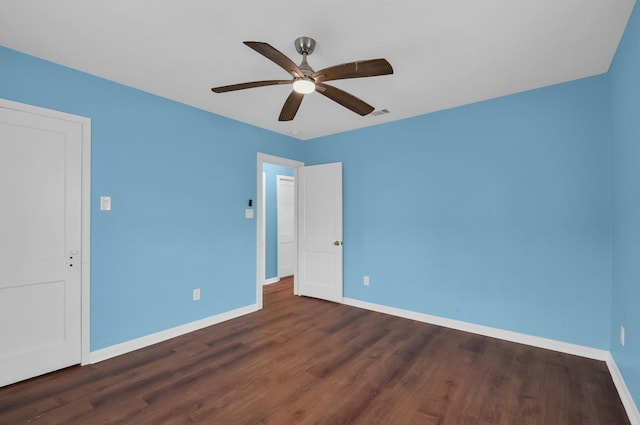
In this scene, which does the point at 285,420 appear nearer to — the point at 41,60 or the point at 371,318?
the point at 371,318

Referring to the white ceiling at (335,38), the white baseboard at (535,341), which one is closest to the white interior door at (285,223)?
the white baseboard at (535,341)

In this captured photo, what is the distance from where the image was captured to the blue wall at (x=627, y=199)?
71.8 inches

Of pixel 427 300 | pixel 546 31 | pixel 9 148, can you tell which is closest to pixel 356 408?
pixel 427 300

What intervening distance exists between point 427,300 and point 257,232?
2420 mm

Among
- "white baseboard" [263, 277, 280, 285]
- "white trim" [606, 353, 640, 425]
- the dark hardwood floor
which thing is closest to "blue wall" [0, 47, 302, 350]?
the dark hardwood floor

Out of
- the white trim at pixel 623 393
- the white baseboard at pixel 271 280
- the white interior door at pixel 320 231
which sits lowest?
the white baseboard at pixel 271 280

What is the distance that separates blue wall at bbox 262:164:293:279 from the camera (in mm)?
5789

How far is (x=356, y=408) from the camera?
6.64ft

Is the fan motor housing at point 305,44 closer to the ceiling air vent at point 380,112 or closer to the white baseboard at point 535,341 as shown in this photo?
the ceiling air vent at point 380,112

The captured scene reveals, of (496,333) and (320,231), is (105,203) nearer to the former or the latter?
(320,231)

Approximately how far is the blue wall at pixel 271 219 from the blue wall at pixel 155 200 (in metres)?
1.70

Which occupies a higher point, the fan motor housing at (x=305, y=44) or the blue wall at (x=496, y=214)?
the fan motor housing at (x=305, y=44)

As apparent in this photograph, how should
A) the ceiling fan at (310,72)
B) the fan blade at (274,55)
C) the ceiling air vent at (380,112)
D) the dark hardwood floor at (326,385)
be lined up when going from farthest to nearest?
the ceiling air vent at (380,112) < the dark hardwood floor at (326,385) < the ceiling fan at (310,72) < the fan blade at (274,55)

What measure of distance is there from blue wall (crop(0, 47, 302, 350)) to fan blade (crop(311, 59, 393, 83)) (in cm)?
204
